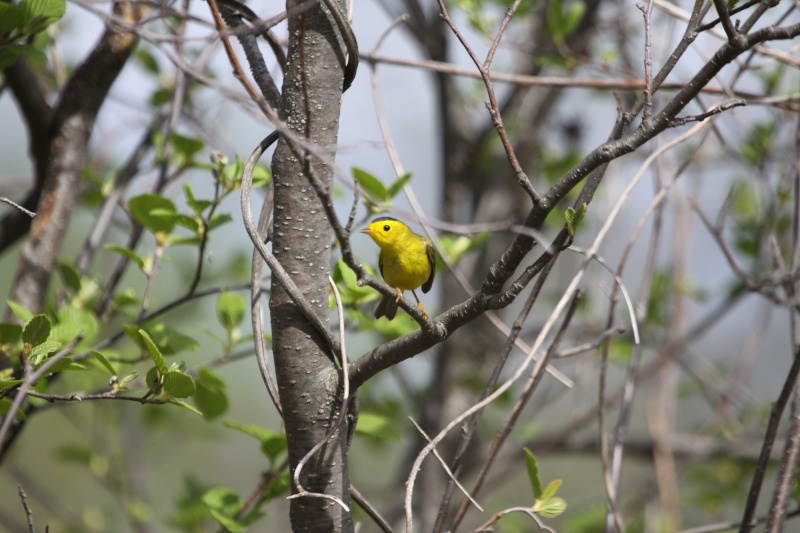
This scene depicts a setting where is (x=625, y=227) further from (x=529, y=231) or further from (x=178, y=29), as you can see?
(x=529, y=231)

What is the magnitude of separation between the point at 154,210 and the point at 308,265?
2.17ft

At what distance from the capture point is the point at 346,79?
4.48 feet

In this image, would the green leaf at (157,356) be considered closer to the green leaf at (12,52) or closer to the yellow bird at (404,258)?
the green leaf at (12,52)

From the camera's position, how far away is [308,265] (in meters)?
1.28

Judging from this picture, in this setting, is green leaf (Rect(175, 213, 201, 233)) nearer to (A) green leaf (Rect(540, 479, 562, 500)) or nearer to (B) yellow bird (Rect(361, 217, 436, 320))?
(B) yellow bird (Rect(361, 217, 436, 320))

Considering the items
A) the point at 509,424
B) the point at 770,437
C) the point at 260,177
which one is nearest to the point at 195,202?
the point at 260,177

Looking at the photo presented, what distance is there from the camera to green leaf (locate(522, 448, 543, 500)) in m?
1.39

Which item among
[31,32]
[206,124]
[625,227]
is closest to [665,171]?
[625,227]

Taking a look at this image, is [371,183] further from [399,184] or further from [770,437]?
[770,437]

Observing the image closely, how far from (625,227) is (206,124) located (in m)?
2.57

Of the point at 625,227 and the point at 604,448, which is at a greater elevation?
the point at 625,227

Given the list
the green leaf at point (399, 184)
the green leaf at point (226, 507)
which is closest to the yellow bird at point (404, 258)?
the green leaf at point (399, 184)

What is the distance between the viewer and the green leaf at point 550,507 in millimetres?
1451

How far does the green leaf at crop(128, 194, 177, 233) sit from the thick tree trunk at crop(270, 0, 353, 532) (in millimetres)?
570
